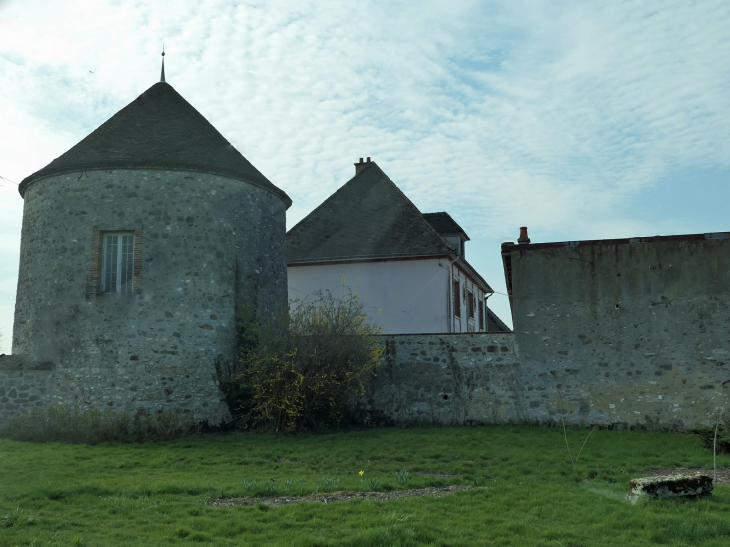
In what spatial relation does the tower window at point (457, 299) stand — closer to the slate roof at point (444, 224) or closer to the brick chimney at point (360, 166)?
the slate roof at point (444, 224)

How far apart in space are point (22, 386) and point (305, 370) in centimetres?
621

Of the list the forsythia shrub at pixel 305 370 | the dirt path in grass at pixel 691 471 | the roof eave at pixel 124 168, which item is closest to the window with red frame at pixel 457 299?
the forsythia shrub at pixel 305 370

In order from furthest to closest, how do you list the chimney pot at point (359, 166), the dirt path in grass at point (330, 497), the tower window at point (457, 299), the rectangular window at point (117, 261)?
the chimney pot at point (359, 166) → the tower window at point (457, 299) → the rectangular window at point (117, 261) → the dirt path in grass at point (330, 497)

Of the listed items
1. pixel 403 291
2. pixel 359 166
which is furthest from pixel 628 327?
pixel 359 166

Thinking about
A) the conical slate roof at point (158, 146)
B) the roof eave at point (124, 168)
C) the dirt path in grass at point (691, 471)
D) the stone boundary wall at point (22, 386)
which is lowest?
the dirt path in grass at point (691, 471)

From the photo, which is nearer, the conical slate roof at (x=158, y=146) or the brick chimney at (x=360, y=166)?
the conical slate roof at (x=158, y=146)

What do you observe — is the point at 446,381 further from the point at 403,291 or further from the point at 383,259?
the point at 383,259

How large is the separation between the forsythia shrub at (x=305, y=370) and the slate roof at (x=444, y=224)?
11.3m

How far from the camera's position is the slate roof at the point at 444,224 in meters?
25.2

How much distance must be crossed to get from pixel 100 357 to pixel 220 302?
2826 millimetres

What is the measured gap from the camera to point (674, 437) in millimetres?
12633

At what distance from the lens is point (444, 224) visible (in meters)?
25.8

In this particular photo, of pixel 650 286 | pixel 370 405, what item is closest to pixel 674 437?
pixel 650 286

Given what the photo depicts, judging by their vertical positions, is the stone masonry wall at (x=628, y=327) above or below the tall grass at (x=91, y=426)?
above
